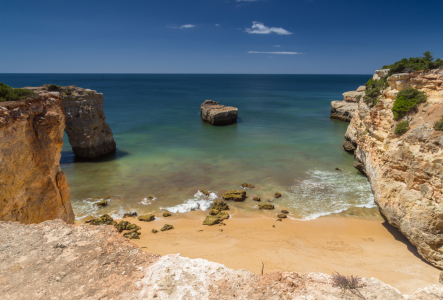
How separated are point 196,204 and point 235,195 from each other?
8.61 ft

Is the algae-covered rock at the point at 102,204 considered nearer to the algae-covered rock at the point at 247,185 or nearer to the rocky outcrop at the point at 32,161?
the rocky outcrop at the point at 32,161

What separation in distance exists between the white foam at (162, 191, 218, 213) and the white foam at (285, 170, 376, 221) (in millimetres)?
5147

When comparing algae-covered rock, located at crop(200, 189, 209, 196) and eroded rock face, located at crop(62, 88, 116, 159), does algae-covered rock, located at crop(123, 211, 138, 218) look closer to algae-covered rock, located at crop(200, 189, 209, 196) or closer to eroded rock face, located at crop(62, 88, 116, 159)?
algae-covered rock, located at crop(200, 189, 209, 196)

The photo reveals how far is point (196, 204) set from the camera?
15742mm

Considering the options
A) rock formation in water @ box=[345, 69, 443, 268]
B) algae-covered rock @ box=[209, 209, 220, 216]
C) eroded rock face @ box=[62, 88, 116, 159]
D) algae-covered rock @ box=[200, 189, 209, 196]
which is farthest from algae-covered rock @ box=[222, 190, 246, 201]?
eroded rock face @ box=[62, 88, 116, 159]

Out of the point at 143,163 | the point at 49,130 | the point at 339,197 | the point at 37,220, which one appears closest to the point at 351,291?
the point at 37,220

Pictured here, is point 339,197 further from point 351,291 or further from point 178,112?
point 178,112

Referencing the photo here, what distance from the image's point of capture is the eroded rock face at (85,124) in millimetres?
21625

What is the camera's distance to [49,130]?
9.90 meters

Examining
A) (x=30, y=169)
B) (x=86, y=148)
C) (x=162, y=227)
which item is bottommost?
(x=162, y=227)

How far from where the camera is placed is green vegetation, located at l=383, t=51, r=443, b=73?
42.2 feet

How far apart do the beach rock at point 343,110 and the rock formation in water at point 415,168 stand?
97.2 feet

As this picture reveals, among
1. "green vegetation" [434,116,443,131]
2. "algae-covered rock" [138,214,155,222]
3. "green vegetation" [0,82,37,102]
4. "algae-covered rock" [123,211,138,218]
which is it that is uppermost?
"green vegetation" [0,82,37,102]

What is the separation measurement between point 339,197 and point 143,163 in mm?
16659
